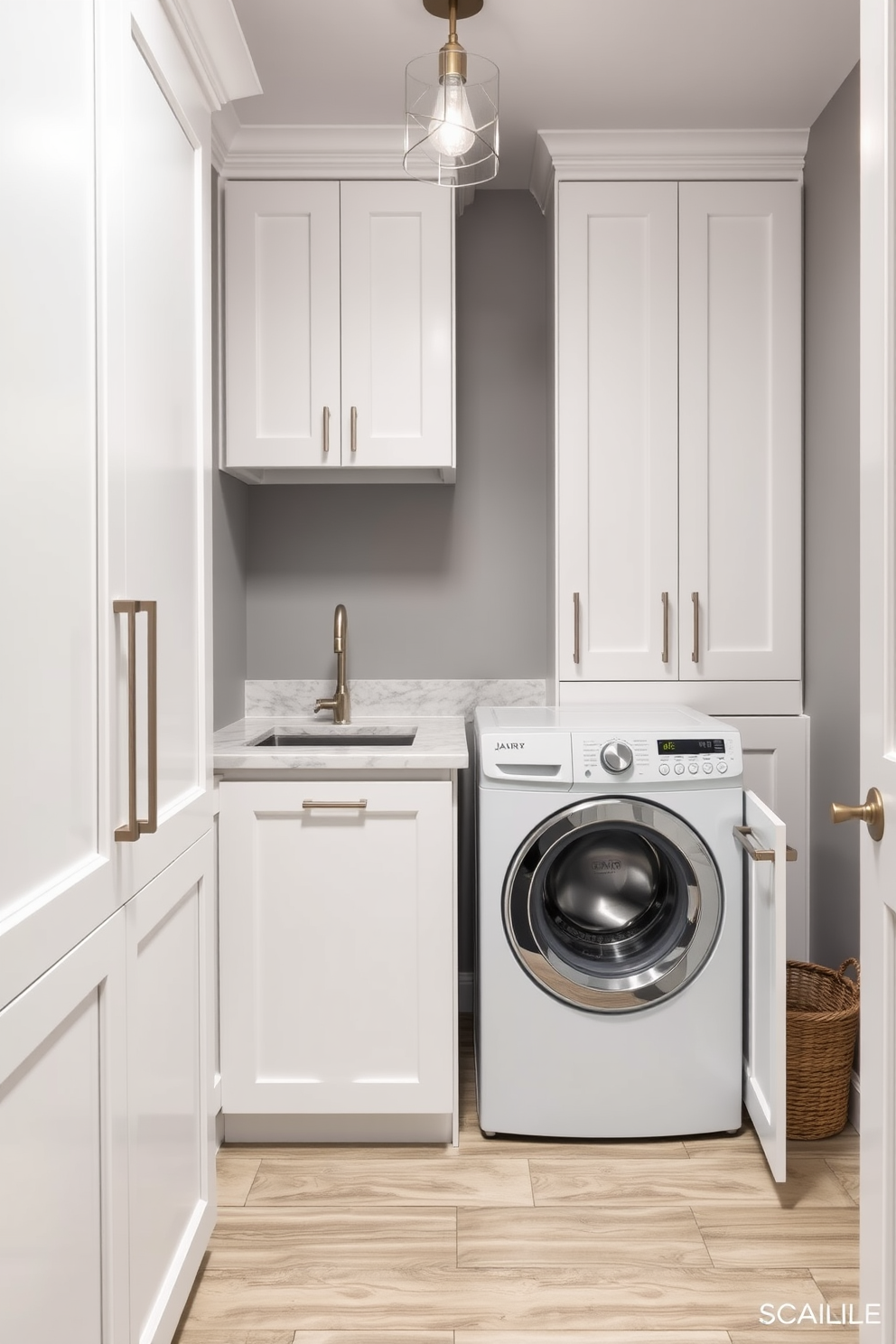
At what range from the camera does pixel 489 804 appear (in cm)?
215

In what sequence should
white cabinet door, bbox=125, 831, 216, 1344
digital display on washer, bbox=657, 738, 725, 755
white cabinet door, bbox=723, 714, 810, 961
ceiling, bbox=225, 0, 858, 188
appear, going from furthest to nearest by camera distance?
1. white cabinet door, bbox=723, 714, 810, 961
2. digital display on washer, bbox=657, 738, 725, 755
3. ceiling, bbox=225, 0, 858, 188
4. white cabinet door, bbox=125, 831, 216, 1344

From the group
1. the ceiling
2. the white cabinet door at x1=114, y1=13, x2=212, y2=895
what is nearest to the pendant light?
the ceiling

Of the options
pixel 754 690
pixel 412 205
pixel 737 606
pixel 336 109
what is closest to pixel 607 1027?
pixel 754 690

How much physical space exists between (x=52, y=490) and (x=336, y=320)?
1.67 meters

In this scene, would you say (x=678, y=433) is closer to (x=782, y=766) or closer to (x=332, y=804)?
(x=782, y=766)

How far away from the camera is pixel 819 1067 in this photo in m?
2.20

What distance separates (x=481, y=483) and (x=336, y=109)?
3.54 feet

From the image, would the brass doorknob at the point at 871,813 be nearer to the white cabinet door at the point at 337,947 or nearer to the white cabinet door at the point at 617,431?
the white cabinet door at the point at 337,947

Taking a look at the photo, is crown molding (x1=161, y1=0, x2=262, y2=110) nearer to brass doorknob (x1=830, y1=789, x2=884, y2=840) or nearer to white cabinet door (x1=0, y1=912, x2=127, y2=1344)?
white cabinet door (x1=0, y1=912, x2=127, y2=1344)

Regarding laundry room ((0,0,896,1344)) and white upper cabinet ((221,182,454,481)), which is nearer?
laundry room ((0,0,896,1344))

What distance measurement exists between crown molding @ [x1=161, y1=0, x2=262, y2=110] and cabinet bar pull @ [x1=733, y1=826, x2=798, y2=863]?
5.75 ft

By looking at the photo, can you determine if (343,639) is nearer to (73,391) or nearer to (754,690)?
(754,690)

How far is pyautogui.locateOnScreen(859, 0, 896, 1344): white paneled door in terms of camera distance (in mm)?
1052

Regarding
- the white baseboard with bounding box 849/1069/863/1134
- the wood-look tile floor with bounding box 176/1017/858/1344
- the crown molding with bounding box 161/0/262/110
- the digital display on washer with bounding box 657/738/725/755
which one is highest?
the crown molding with bounding box 161/0/262/110
